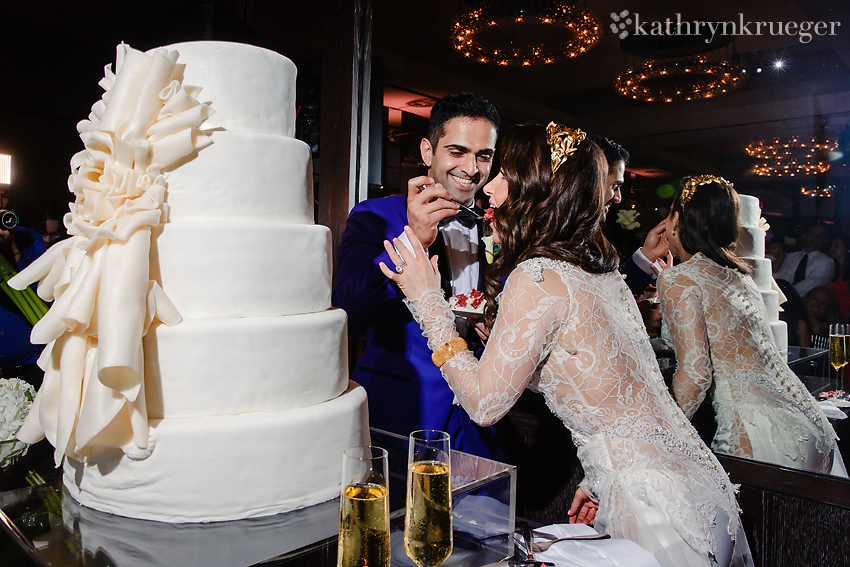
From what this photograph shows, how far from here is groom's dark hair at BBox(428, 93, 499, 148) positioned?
120 inches

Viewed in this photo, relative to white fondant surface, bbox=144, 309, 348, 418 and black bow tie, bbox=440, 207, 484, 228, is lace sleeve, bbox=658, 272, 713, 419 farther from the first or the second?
white fondant surface, bbox=144, 309, 348, 418

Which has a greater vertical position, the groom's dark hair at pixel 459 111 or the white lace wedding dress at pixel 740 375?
the groom's dark hair at pixel 459 111

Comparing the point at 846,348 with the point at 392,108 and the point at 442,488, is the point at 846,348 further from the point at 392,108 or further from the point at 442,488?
the point at 392,108

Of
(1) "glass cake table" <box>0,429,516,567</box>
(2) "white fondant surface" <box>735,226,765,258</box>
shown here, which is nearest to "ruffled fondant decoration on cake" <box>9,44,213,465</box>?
(1) "glass cake table" <box>0,429,516,567</box>

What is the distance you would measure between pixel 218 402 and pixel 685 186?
2.35 metres

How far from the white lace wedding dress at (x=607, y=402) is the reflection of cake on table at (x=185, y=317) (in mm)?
505

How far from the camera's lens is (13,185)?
355 centimetres

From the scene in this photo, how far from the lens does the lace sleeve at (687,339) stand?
8.54ft

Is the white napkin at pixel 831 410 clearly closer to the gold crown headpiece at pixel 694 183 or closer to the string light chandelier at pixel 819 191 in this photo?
the string light chandelier at pixel 819 191

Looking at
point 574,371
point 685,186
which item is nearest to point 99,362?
point 574,371

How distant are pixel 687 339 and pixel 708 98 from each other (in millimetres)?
1150

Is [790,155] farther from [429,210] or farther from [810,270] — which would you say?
[429,210]

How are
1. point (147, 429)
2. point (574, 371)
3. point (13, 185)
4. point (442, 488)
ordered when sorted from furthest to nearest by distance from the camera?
1. point (13, 185)
2. point (574, 371)
3. point (147, 429)
4. point (442, 488)

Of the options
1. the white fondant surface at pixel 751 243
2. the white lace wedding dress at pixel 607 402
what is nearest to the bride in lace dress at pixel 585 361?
the white lace wedding dress at pixel 607 402
